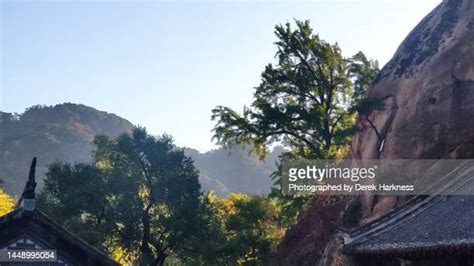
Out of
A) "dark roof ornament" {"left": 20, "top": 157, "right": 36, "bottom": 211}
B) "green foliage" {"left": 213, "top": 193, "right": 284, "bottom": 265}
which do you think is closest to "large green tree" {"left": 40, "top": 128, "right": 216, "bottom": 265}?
"green foliage" {"left": 213, "top": 193, "right": 284, "bottom": 265}

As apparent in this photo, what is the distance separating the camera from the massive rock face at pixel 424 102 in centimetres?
1997

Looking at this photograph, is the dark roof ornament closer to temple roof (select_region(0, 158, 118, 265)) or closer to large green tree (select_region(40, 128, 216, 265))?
temple roof (select_region(0, 158, 118, 265))

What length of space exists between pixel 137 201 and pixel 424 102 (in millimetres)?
19550

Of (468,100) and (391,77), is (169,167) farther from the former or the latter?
(468,100)

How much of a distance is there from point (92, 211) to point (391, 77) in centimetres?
2080

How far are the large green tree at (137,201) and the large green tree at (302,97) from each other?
557 cm

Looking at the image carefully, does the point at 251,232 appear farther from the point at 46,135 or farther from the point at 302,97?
the point at 46,135

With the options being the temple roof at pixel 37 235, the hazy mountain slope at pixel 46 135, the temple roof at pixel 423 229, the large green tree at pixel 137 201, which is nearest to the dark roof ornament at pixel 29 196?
the temple roof at pixel 37 235

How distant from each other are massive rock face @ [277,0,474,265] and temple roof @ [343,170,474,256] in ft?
8.62

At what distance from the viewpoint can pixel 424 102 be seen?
21422mm

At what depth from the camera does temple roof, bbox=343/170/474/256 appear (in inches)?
532

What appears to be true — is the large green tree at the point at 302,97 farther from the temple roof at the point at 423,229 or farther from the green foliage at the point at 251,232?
the temple roof at the point at 423,229

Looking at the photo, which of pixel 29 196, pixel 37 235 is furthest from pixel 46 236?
pixel 29 196

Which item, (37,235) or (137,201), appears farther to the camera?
(137,201)
